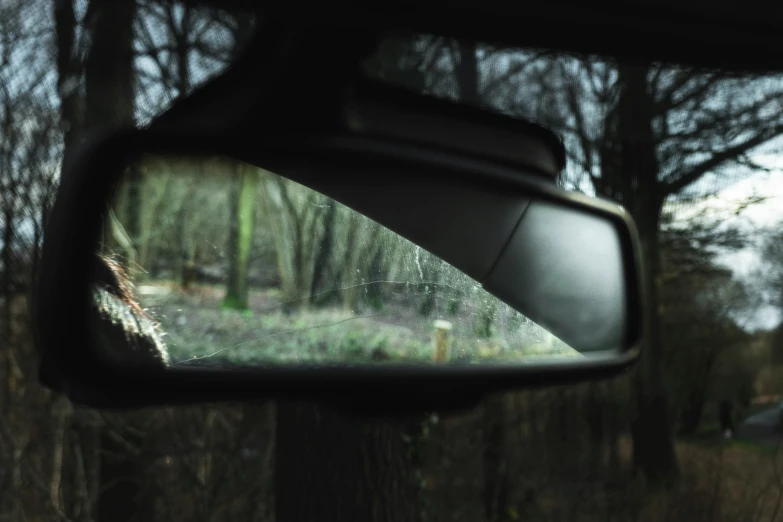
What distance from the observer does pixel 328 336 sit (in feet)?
4.86

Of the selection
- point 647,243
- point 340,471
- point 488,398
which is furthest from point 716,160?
point 340,471

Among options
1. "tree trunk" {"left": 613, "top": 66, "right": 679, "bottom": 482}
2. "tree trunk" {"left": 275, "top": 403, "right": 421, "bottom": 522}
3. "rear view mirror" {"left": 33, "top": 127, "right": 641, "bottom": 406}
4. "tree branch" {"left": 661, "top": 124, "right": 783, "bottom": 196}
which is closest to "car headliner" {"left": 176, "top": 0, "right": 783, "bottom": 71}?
"rear view mirror" {"left": 33, "top": 127, "right": 641, "bottom": 406}

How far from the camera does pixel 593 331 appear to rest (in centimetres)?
162

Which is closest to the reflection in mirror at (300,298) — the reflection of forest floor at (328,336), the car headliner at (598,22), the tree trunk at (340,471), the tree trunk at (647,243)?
the reflection of forest floor at (328,336)

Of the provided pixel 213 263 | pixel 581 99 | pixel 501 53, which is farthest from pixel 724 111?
pixel 213 263

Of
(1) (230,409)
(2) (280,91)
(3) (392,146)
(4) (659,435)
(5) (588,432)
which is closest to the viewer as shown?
(2) (280,91)

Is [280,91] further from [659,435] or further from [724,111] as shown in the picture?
[659,435]

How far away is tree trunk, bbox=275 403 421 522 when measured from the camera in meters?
3.35

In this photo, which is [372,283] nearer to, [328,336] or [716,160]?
[328,336]

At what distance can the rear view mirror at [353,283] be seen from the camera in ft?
4.09

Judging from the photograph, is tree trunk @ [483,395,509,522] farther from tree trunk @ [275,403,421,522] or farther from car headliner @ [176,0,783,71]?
car headliner @ [176,0,783,71]

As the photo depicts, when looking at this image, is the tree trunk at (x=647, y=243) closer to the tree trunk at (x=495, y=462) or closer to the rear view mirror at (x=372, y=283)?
the tree trunk at (x=495, y=462)

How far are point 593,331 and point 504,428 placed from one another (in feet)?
16.3

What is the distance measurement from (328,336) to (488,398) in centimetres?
303
